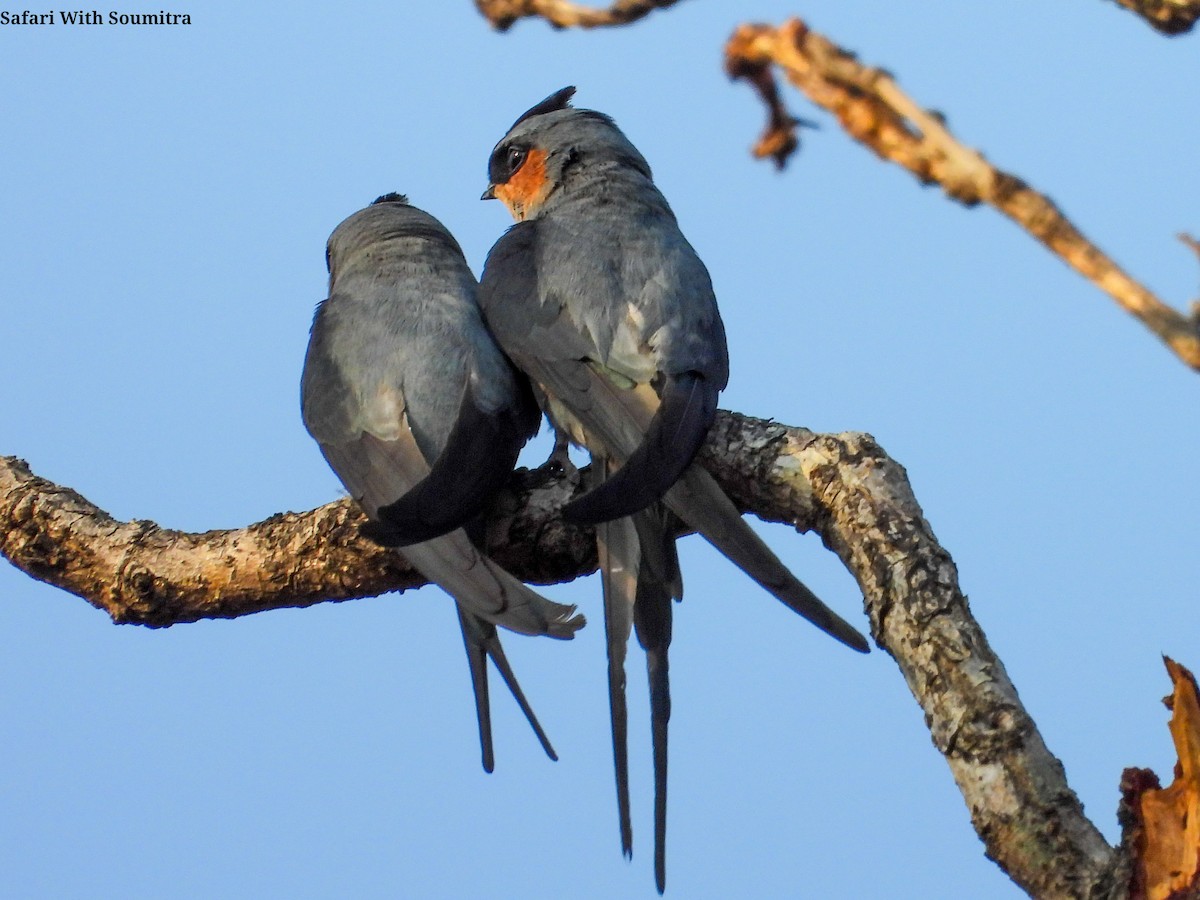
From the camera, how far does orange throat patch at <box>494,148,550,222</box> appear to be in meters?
4.22

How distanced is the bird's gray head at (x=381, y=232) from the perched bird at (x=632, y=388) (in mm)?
395

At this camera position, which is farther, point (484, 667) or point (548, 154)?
point (548, 154)

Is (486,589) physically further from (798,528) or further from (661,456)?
(798,528)

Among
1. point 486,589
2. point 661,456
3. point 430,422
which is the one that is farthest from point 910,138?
point 430,422

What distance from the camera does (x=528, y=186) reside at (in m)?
4.27

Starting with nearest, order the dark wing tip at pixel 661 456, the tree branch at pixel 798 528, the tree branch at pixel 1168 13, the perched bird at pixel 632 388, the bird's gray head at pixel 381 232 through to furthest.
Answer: the tree branch at pixel 1168 13, the tree branch at pixel 798 528, the dark wing tip at pixel 661 456, the perched bird at pixel 632 388, the bird's gray head at pixel 381 232

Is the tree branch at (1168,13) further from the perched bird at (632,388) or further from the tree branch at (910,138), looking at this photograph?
the perched bird at (632,388)

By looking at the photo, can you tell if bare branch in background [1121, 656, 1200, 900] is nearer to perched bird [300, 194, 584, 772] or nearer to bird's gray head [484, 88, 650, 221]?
perched bird [300, 194, 584, 772]

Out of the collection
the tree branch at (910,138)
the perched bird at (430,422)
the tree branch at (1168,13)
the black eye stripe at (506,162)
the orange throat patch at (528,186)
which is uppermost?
the black eye stripe at (506,162)

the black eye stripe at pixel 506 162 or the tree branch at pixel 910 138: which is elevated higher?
the black eye stripe at pixel 506 162

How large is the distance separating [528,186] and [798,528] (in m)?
1.61

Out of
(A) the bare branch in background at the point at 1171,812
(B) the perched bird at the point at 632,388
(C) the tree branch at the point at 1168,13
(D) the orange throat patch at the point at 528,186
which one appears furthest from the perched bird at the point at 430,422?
(C) the tree branch at the point at 1168,13

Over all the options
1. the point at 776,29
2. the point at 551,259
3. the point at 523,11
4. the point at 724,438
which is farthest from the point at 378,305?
the point at 776,29

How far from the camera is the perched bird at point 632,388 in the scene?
2.89m
